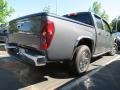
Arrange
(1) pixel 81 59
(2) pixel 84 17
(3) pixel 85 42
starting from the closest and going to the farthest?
(1) pixel 81 59 < (3) pixel 85 42 < (2) pixel 84 17

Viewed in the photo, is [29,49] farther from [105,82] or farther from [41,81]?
[105,82]

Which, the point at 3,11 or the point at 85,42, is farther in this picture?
the point at 3,11

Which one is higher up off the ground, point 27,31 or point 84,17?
point 84,17

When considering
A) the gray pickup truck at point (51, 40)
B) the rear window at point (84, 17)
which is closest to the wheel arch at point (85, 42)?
the gray pickup truck at point (51, 40)

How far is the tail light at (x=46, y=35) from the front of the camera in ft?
15.7

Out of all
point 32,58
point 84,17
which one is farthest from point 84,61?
point 32,58

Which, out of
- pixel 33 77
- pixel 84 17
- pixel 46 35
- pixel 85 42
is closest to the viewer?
pixel 46 35

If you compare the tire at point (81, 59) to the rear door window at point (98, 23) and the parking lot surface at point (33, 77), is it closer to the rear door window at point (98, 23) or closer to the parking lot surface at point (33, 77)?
the parking lot surface at point (33, 77)

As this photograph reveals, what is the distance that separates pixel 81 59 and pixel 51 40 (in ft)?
5.03

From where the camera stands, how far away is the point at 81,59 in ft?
19.9

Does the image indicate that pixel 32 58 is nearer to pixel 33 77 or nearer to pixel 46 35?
pixel 46 35

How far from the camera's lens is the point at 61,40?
5113 millimetres

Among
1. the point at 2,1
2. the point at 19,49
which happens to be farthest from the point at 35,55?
the point at 2,1

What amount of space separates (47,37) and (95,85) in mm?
1671
